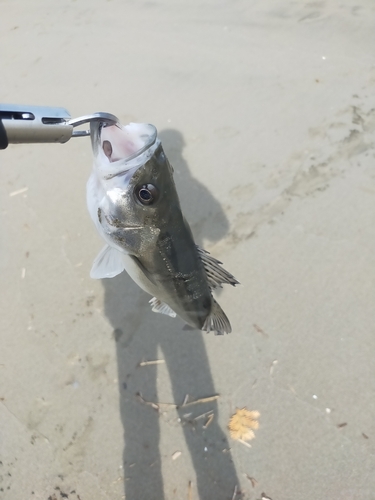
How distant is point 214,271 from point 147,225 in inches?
22.9

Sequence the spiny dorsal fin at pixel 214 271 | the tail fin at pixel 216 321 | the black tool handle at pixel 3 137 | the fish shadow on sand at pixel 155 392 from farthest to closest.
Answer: the fish shadow on sand at pixel 155 392, the tail fin at pixel 216 321, the spiny dorsal fin at pixel 214 271, the black tool handle at pixel 3 137

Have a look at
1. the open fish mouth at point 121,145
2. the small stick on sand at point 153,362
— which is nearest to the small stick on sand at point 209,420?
the small stick on sand at point 153,362

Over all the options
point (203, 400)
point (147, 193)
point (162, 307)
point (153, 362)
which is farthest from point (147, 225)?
point (203, 400)

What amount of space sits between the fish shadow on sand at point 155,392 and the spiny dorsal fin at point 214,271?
1096 mm

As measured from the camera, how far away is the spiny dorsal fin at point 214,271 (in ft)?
7.72

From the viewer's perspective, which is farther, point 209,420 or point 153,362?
point 153,362

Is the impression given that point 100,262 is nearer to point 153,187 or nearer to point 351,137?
point 153,187

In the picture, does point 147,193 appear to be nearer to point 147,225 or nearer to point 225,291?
point 147,225

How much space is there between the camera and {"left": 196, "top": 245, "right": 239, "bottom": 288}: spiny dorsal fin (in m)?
2.35

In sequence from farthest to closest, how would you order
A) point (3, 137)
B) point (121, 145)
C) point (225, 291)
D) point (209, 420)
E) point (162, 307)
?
1. point (225, 291)
2. point (209, 420)
3. point (162, 307)
4. point (121, 145)
5. point (3, 137)

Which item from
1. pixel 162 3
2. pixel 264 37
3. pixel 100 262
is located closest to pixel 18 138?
pixel 100 262

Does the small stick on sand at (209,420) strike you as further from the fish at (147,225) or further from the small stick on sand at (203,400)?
the fish at (147,225)

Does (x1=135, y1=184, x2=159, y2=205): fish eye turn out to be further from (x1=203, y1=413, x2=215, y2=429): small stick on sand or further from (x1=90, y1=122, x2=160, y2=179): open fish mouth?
(x1=203, y1=413, x2=215, y2=429): small stick on sand

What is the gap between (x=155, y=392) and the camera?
3.20 metres
